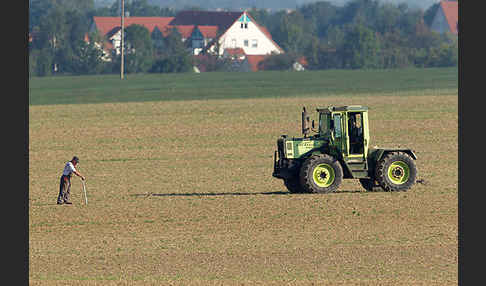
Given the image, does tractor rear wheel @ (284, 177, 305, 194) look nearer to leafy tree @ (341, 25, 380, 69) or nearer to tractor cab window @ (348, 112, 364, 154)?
tractor cab window @ (348, 112, 364, 154)

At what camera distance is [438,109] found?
57094mm

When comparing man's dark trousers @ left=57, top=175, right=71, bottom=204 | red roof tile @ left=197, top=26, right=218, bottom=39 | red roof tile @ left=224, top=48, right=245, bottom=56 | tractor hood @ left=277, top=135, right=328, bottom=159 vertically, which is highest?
red roof tile @ left=197, top=26, right=218, bottom=39

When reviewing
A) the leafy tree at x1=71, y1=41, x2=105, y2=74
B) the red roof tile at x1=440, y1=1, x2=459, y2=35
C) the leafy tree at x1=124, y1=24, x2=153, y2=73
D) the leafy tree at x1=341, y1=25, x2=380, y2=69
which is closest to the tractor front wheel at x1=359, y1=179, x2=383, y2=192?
the leafy tree at x1=124, y1=24, x2=153, y2=73

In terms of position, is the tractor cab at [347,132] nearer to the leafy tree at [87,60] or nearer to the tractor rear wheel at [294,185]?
the tractor rear wheel at [294,185]

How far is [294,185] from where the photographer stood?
29062 mm

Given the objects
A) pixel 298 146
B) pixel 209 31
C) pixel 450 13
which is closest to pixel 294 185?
pixel 298 146

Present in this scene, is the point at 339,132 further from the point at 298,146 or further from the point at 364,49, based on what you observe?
the point at 364,49

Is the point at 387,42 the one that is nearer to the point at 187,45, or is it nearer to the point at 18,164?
the point at 187,45

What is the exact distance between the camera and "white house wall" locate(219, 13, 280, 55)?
156 meters

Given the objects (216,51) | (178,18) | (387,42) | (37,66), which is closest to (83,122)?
(37,66)

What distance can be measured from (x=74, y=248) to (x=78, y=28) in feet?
389

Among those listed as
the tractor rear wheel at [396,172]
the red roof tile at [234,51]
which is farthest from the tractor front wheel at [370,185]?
the red roof tile at [234,51]

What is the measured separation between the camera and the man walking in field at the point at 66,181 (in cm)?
2719

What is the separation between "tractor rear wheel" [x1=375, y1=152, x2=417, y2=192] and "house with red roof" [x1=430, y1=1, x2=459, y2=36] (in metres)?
154
